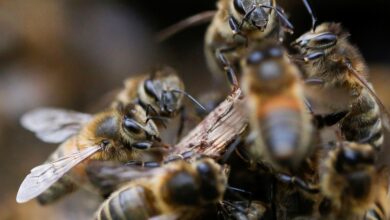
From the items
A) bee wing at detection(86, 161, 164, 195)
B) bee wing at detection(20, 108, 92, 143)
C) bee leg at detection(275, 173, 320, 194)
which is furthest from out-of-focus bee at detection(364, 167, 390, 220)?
bee wing at detection(20, 108, 92, 143)

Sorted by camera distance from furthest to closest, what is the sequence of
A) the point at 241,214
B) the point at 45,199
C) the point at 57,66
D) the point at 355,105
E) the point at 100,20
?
the point at 100,20 < the point at 57,66 < the point at 45,199 < the point at 355,105 < the point at 241,214

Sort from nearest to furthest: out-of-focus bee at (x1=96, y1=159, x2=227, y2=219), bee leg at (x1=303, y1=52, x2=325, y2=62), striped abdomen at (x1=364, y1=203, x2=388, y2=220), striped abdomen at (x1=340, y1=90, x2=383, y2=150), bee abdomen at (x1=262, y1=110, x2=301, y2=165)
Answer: bee abdomen at (x1=262, y1=110, x2=301, y2=165)
out-of-focus bee at (x1=96, y1=159, x2=227, y2=219)
striped abdomen at (x1=364, y1=203, x2=388, y2=220)
bee leg at (x1=303, y1=52, x2=325, y2=62)
striped abdomen at (x1=340, y1=90, x2=383, y2=150)

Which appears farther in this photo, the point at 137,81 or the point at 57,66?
the point at 57,66

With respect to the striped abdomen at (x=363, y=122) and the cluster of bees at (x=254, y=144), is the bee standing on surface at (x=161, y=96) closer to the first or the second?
the cluster of bees at (x=254, y=144)

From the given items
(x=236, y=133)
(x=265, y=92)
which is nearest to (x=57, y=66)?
(x=236, y=133)

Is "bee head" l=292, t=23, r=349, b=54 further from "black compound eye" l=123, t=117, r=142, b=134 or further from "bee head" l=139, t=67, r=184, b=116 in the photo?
"black compound eye" l=123, t=117, r=142, b=134

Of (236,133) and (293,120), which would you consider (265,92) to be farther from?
(236,133)

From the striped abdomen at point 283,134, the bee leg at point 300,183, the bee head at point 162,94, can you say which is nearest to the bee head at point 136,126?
the bee head at point 162,94
